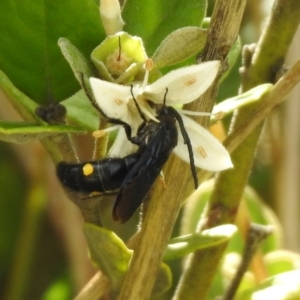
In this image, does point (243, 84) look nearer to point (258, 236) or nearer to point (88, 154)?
point (258, 236)

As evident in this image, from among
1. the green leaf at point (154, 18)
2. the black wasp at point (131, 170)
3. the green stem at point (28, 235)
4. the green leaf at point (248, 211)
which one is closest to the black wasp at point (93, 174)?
the black wasp at point (131, 170)

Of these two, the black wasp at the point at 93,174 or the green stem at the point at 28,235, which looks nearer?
the black wasp at the point at 93,174

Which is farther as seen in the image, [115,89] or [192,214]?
[192,214]

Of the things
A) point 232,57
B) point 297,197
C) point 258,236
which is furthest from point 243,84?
point 297,197

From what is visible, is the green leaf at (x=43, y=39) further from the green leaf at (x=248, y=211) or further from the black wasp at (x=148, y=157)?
the green leaf at (x=248, y=211)

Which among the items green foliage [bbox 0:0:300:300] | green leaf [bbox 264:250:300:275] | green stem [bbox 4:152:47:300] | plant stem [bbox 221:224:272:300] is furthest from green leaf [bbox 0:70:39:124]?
green stem [bbox 4:152:47:300]

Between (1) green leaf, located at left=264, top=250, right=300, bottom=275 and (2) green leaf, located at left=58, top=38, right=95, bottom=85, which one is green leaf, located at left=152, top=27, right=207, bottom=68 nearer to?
(2) green leaf, located at left=58, top=38, right=95, bottom=85

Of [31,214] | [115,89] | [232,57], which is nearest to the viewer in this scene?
[115,89]
